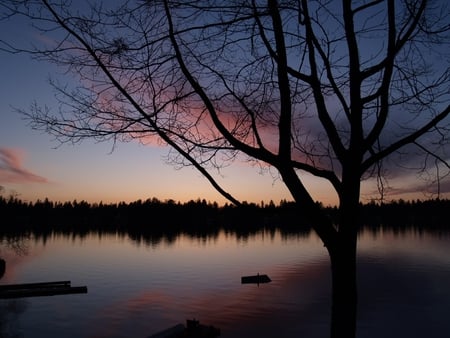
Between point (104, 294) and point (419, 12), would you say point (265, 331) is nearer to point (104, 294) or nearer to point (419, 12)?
point (104, 294)

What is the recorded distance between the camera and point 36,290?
143ft

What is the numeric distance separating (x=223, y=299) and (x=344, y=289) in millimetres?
42722

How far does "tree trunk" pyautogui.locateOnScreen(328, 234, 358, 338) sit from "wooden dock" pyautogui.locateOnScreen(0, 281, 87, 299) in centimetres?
4387

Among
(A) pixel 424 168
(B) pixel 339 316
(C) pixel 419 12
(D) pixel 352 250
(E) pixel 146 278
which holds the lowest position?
(E) pixel 146 278

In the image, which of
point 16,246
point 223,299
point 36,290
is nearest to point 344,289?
point 223,299

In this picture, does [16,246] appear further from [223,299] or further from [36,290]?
[223,299]

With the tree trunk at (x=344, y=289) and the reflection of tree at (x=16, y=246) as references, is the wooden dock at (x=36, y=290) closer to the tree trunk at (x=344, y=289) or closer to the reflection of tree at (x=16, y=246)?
the reflection of tree at (x=16, y=246)

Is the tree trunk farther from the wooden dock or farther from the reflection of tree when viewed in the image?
the reflection of tree

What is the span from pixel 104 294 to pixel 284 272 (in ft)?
93.2

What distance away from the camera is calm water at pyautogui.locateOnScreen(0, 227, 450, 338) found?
3266 cm

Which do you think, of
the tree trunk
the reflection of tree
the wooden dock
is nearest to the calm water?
the wooden dock

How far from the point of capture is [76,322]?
114 ft

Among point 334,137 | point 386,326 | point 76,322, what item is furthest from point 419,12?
point 76,322

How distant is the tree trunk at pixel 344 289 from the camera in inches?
157
